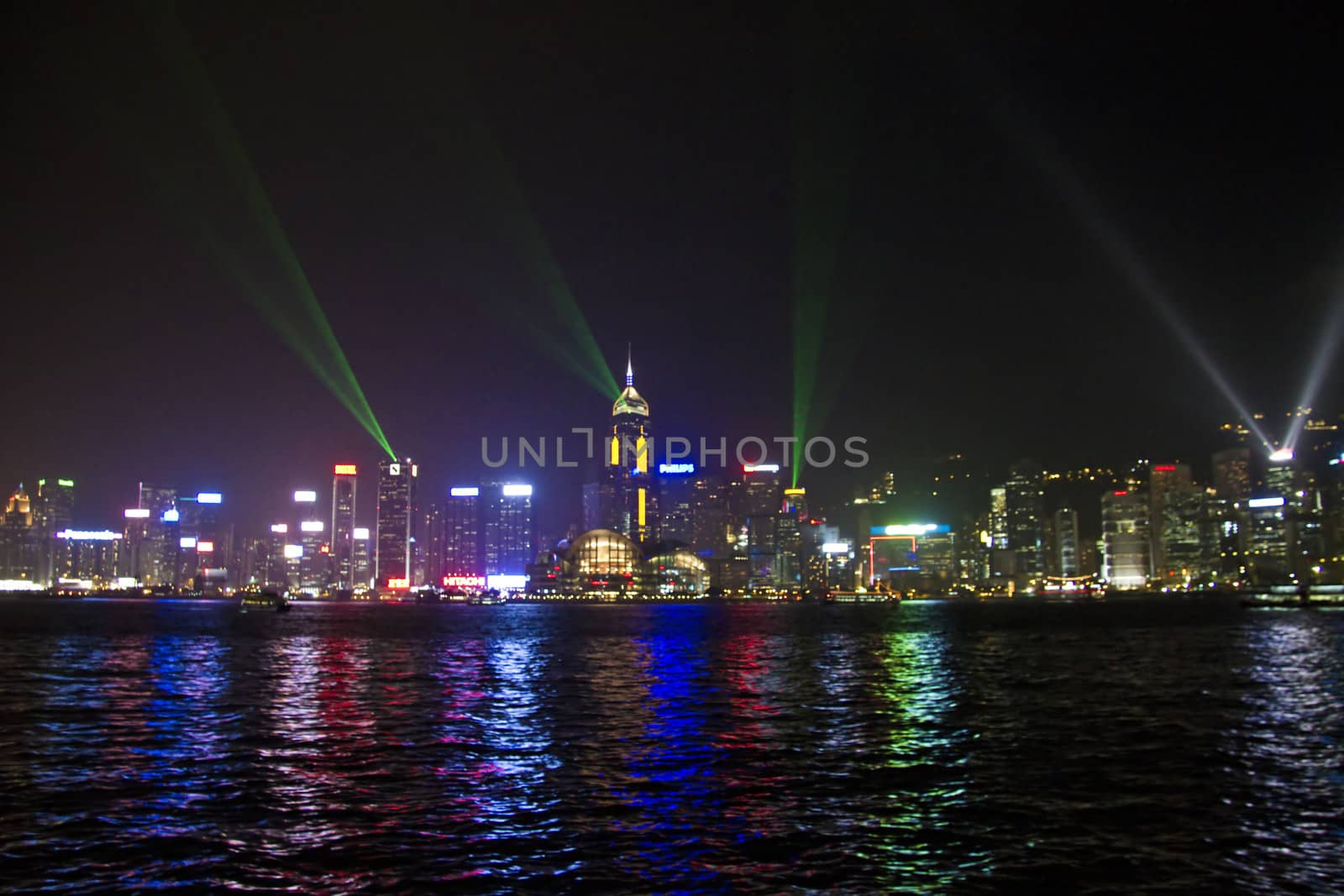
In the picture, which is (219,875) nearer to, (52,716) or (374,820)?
(374,820)

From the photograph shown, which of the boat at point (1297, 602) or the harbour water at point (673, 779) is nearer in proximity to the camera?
the harbour water at point (673, 779)

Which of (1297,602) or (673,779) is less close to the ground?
(673,779)

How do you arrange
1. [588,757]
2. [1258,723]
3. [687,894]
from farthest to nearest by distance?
[1258,723] → [588,757] → [687,894]

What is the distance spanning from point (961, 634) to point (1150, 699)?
5699cm

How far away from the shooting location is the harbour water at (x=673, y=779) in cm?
1581

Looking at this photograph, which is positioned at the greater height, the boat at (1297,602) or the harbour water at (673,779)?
the harbour water at (673,779)

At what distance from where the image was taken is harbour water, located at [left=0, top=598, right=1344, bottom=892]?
1581cm

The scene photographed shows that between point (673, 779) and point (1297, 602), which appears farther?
point (1297, 602)

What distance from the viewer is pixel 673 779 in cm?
2289

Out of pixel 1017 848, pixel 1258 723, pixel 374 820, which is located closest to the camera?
pixel 1017 848

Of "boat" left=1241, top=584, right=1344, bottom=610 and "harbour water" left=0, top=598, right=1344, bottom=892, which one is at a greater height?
"harbour water" left=0, top=598, right=1344, bottom=892

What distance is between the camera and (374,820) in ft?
62.3

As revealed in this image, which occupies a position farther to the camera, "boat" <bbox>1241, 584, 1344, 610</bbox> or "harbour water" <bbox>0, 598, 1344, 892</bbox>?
"boat" <bbox>1241, 584, 1344, 610</bbox>

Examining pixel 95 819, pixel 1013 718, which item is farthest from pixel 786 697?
pixel 95 819
